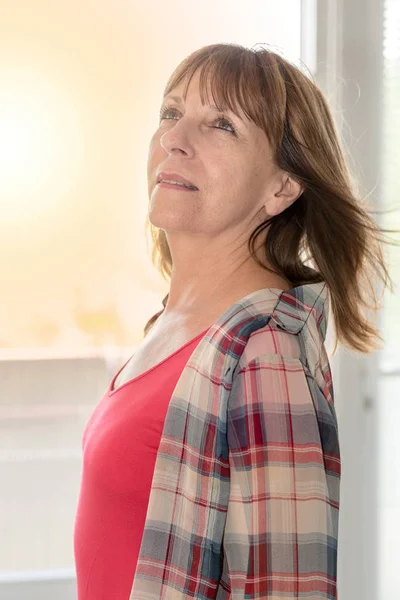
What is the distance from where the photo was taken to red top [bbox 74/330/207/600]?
3.63 feet

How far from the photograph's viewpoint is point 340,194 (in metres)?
1.21

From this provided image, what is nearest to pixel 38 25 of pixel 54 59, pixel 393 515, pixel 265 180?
pixel 54 59

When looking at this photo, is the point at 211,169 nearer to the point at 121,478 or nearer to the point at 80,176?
the point at 121,478

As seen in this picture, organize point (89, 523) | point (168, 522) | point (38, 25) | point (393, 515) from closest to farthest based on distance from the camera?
point (168, 522)
point (89, 523)
point (38, 25)
point (393, 515)

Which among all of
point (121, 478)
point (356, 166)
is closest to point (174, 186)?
point (121, 478)

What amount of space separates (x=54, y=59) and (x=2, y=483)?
969 mm

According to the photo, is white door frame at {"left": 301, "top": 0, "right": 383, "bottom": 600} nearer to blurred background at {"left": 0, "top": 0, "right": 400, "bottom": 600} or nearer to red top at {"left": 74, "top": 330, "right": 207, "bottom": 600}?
blurred background at {"left": 0, "top": 0, "right": 400, "bottom": 600}

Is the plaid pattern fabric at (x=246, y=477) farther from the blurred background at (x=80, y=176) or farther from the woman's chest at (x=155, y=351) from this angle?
the blurred background at (x=80, y=176)

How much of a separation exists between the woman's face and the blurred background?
1.95 ft

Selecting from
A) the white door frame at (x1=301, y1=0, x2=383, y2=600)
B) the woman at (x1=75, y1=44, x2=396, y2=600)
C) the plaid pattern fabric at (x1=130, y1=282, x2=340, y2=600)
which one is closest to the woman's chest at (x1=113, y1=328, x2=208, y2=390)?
the woman at (x1=75, y1=44, x2=396, y2=600)

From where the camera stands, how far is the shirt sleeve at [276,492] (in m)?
0.97

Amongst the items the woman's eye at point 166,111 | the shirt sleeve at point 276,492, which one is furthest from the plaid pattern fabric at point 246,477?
the woman's eye at point 166,111

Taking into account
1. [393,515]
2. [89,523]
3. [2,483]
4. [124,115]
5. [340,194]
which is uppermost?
[124,115]

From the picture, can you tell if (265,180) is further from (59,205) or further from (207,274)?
(59,205)
